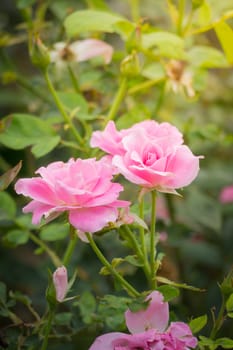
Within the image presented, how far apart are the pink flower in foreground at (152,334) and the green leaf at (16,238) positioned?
0.27 metres

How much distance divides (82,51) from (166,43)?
146 mm

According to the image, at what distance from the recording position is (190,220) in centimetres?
124

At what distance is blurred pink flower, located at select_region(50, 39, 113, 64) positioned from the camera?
0.90 metres

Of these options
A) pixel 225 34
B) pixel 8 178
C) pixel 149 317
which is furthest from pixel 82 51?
pixel 149 317

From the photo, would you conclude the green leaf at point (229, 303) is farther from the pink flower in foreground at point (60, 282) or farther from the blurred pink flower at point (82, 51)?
the blurred pink flower at point (82, 51)

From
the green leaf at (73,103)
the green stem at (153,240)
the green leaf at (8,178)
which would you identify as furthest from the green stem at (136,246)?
the green leaf at (73,103)

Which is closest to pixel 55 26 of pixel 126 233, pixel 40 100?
pixel 40 100

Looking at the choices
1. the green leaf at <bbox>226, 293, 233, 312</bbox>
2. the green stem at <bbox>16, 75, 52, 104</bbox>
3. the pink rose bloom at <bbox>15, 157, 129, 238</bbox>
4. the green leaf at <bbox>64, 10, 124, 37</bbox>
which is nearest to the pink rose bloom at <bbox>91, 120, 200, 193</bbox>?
the pink rose bloom at <bbox>15, 157, 129, 238</bbox>

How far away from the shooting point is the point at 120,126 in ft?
2.80

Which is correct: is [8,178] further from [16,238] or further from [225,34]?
[225,34]

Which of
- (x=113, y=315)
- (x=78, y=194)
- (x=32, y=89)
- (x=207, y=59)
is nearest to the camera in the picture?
(x=78, y=194)

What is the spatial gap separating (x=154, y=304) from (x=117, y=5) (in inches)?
43.7

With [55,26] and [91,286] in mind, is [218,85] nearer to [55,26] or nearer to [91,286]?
[55,26]

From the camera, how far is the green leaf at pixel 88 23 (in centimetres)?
80
